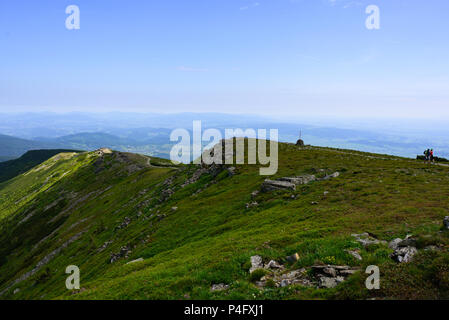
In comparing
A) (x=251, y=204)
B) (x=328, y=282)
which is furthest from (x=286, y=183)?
(x=328, y=282)

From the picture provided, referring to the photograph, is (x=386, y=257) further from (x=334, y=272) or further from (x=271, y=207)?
(x=271, y=207)

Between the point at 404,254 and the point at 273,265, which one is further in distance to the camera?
the point at 273,265

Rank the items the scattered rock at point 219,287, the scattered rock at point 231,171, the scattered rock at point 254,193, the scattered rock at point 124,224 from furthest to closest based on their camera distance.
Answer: the scattered rock at point 124,224 < the scattered rock at point 231,171 < the scattered rock at point 254,193 < the scattered rock at point 219,287

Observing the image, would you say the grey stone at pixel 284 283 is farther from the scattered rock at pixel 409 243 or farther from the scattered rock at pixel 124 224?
the scattered rock at pixel 124 224

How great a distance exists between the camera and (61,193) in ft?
421

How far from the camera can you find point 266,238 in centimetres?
2027

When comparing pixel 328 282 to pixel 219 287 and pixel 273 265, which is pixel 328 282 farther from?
pixel 219 287

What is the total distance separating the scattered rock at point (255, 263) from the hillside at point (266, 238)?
73mm

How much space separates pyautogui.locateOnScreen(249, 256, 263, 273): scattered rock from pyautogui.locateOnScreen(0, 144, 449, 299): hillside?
7 centimetres

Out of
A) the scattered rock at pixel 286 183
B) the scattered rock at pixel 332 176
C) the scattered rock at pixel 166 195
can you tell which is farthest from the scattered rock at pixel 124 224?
the scattered rock at pixel 332 176

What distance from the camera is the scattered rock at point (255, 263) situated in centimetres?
1545

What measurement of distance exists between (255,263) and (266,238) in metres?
4.36
